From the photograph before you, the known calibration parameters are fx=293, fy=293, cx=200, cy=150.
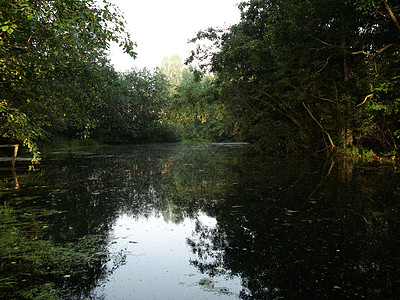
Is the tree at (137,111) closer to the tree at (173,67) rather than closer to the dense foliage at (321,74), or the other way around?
the dense foliage at (321,74)

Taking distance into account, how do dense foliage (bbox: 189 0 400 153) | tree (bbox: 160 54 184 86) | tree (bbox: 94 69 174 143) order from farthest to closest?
1. tree (bbox: 160 54 184 86)
2. tree (bbox: 94 69 174 143)
3. dense foliage (bbox: 189 0 400 153)

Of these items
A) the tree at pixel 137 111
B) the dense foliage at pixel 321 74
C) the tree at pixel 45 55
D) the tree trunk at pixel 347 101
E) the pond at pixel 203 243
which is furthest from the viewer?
the tree at pixel 137 111

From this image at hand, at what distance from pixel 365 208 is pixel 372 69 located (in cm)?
863

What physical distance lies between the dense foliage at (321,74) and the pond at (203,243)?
641 cm

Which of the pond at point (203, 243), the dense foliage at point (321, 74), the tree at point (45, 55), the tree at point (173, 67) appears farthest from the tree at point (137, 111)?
the tree at point (173, 67)

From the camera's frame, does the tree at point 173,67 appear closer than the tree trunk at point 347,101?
No

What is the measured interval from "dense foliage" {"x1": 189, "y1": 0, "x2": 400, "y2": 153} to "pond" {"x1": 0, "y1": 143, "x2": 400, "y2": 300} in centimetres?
641

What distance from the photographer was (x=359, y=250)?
329cm

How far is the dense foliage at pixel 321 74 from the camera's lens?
11594 millimetres

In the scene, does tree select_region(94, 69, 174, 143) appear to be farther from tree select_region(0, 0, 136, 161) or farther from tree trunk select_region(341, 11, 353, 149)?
tree select_region(0, 0, 136, 161)

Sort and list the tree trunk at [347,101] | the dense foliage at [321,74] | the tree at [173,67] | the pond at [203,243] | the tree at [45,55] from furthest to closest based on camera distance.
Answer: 1. the tree at [173,67]
2. the tree trunk at [347,101]
3. the dense foliage at [321,74]
4. the tree at [45,55]
5. the pond at [203,243]

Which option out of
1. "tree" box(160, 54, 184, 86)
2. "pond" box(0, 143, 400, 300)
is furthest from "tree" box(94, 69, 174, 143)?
"tree" box(160, 54, 184, 86)

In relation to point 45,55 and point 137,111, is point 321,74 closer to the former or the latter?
point 45,55

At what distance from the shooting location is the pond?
2.55 metres
